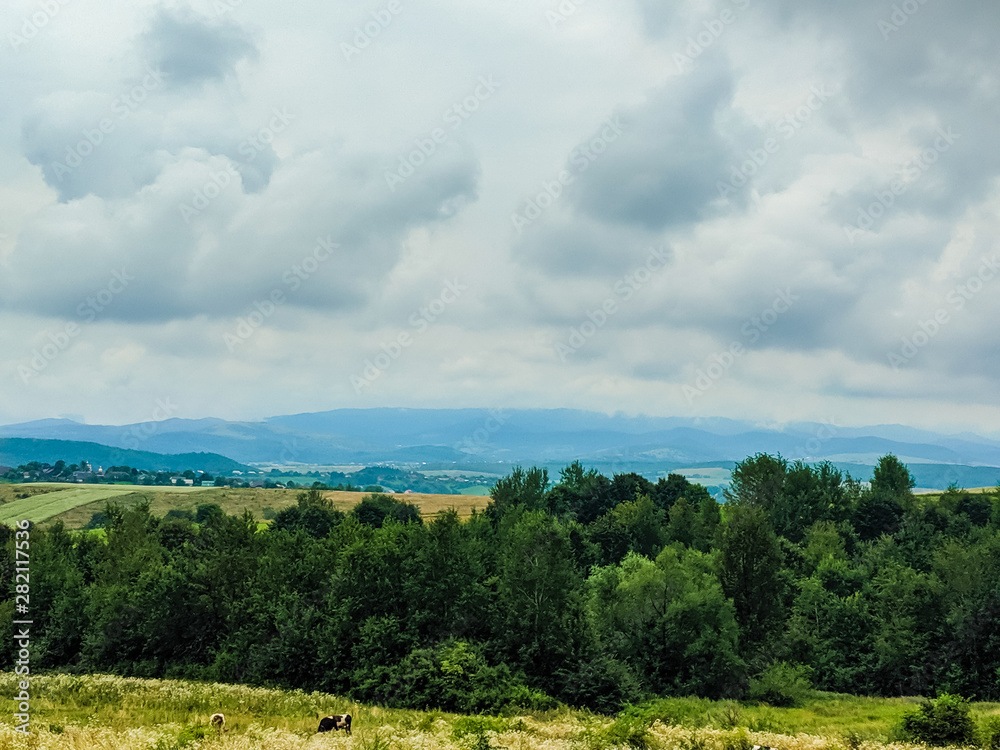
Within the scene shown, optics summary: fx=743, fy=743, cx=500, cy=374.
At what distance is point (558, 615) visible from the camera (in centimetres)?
5322

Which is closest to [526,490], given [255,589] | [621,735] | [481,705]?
[255,589]

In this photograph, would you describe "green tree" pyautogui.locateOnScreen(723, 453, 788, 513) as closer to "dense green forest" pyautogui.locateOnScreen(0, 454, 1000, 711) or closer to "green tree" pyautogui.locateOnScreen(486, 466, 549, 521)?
"green tree" pyautogui.locateOnScreen(486, 466, 549, 521)

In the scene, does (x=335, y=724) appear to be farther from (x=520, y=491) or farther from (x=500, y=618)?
(x=520, y=491)

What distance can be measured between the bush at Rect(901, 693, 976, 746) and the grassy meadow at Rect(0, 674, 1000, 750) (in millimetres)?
1285

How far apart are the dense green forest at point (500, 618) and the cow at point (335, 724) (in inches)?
587

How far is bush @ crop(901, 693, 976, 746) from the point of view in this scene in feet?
115

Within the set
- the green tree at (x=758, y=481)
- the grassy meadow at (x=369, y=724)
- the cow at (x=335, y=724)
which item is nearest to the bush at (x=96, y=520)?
the grassy meadow at (x=369, y=724)

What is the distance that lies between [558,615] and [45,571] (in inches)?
1951

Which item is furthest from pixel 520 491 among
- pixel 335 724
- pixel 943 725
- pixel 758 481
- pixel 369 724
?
pixel 335 724

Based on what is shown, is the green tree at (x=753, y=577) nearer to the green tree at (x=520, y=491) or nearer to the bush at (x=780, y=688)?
the bush at (x=780, y=688)

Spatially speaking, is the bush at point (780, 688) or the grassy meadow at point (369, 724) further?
the bush at point (780, 688)

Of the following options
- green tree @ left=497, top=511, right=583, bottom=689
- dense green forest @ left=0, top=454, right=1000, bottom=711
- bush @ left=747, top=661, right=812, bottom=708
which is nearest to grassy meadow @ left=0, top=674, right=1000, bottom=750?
bush @ left=747, top=661, right=812, bottom=708

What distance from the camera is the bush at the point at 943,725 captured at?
35031 millimetres

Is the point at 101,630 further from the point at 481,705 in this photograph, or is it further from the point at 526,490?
the point at 526,490
